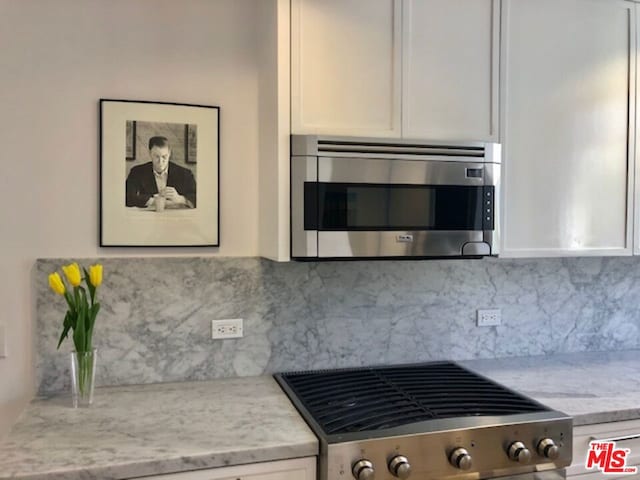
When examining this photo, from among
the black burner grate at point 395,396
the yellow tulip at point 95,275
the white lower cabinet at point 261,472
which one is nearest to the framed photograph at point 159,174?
the yellow tulip at point 95,275

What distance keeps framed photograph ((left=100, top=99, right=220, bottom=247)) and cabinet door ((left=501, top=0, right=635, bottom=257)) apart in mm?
1147

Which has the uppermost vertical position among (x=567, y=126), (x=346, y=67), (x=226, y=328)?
(x=346, y=67)

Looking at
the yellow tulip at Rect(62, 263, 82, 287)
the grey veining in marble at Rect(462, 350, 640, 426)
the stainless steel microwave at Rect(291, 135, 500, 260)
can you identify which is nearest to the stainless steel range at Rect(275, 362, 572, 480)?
the grey veining in marble at Rect(462, 350, 640, 426)

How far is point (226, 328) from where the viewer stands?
2.14 metres

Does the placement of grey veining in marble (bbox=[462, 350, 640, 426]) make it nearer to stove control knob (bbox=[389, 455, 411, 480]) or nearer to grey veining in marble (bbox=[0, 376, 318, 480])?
stove control knob (bbox=[389, 455, 411, 480])

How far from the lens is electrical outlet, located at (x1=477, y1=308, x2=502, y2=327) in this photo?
243 centimetres

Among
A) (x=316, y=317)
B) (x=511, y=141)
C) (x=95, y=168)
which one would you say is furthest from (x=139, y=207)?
(x=511, y=141)

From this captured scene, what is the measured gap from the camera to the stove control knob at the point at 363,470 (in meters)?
1.48

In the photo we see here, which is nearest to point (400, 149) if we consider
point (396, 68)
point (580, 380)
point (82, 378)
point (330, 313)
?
point (396, 68)

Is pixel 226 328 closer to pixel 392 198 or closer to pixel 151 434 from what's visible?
pixel 151 434

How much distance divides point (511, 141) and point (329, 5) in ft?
2.81

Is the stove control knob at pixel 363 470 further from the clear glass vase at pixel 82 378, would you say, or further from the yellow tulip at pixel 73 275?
the yellow tulip at pixel 73 275

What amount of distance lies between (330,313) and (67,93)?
4.24ft

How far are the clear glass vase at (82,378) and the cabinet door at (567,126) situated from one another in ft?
5.13
